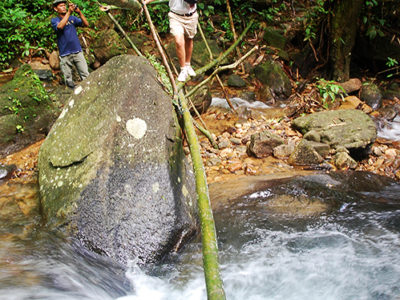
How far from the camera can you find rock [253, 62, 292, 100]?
27.0 feet

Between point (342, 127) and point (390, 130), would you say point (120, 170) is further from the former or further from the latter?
point (390, 130)

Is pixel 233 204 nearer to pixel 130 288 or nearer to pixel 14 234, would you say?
pixel 130 288

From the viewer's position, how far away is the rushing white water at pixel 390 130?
6.50 meters

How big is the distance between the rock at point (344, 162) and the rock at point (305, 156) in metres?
0.25

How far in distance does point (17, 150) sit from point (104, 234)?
327 cm

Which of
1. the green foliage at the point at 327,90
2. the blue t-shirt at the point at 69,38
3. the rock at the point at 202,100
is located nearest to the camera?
the blue t-shirt at the point at 69,38

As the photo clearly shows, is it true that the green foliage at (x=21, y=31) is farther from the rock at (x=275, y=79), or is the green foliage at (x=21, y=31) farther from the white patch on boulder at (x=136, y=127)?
the white patch on boulder at (x=136, y=127)

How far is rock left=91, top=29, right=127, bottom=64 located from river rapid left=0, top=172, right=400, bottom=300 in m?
5.95

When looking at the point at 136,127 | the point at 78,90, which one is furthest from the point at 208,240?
the point at 78,90

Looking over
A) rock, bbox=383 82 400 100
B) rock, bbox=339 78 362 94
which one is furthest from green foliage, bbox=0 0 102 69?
rock, bbox=383 82 400 100

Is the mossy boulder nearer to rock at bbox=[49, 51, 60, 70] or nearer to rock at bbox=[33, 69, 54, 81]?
rock at bbox=[33, 69, 54, 81]

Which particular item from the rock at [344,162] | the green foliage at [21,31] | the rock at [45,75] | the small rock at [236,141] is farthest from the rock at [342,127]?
the green foliage at [21,31]

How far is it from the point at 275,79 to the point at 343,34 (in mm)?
2033

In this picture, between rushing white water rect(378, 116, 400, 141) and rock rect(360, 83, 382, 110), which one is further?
rock rect(360, 83, 382, 110)
